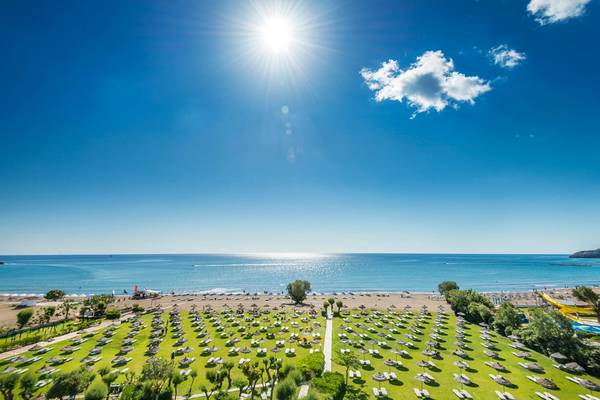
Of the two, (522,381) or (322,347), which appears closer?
(522,381)

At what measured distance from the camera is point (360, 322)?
52.3 metres

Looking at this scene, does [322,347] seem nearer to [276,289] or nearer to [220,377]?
[220,377]

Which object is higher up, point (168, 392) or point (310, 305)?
point (168, 392)

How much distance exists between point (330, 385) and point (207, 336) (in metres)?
27.6

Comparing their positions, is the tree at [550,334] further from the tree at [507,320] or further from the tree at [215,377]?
the tree at [215,377]

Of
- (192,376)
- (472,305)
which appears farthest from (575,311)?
(192,376)

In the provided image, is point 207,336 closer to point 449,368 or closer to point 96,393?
point 96,393

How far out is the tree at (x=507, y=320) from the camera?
145 ft

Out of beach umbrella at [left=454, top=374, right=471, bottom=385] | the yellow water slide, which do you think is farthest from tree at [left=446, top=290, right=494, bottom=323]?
beach umbrella at [left=454, top=374, right=471, bottom=385]

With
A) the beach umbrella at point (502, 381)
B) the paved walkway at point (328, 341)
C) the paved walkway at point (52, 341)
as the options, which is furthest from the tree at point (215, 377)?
the paved walkway at point (52, 341)

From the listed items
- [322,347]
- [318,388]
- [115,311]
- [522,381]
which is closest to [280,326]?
[322,347]

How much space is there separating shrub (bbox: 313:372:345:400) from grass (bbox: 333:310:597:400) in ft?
13.3

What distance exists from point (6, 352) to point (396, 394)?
53.3m

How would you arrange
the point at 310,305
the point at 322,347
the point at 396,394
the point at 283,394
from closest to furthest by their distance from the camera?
the point at 283,394, the point at 396,394, the point at 322,347, the point at 310,305
